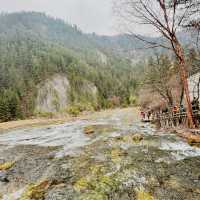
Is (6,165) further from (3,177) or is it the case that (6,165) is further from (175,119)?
(175,119)

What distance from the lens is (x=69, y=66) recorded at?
5044 inches

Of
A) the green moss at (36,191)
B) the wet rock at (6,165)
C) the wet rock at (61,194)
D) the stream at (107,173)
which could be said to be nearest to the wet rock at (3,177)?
the stream at (107,173)

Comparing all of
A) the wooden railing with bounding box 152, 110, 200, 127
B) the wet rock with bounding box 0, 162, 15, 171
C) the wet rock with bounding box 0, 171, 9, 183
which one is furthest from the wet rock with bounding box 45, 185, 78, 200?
the wooden railing with bounding box 152, 110, 200, 127

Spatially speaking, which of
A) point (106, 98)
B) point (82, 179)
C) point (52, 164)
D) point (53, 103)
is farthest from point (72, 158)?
point (106, 98)

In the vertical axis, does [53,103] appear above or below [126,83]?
below

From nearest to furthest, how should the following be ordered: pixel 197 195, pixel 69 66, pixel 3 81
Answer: pixel 197 195, pixel 3 81, pixel 69 66

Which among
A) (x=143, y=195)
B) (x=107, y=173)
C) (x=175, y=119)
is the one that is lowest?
(x=143, y=195)

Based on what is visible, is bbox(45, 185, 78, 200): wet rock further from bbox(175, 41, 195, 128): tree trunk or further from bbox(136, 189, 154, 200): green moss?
bbox(175, 41, 195, 128): tree trunk

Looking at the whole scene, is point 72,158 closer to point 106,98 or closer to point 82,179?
point 82,179

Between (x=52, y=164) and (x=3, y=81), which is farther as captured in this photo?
(x=3, y=81)

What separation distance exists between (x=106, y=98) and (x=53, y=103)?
1108 inches

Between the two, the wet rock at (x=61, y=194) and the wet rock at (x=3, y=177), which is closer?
the wet rock at (x=61, y=194)

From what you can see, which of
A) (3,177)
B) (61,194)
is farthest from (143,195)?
(3,177)

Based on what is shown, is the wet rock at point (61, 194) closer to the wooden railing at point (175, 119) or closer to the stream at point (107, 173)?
the stream at point (107, 173)
